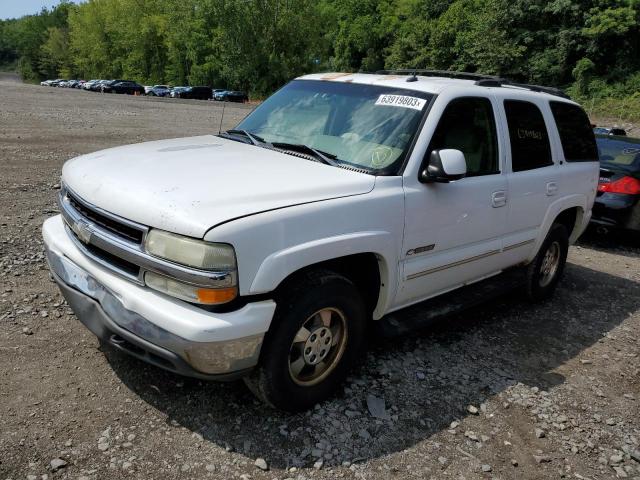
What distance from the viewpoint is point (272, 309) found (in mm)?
2688

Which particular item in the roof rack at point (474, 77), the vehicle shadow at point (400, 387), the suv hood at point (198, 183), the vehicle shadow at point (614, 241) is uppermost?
the roof rack at point (474, 77)

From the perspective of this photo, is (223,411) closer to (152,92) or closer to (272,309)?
(272,309)

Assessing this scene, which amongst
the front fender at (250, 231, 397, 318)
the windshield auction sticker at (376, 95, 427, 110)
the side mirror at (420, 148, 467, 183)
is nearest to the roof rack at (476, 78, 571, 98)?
the windshield auction sticker at (376, 95, 427, 110)

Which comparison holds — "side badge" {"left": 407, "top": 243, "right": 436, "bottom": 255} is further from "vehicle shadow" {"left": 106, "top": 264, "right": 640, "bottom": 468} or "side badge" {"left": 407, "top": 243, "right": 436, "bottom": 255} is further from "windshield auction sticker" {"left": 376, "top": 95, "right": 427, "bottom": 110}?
"windshield auction sticker" {"left": 376, "top": 95, "right": 427, "bottom": 110}

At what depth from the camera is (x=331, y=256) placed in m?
2.91

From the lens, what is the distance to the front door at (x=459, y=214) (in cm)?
347

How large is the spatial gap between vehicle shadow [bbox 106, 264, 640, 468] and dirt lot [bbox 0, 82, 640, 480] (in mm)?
11

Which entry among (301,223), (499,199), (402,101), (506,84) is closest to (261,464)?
(301,223)

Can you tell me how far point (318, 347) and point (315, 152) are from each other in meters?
1.26

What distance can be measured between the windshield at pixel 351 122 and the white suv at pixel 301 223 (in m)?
0.01

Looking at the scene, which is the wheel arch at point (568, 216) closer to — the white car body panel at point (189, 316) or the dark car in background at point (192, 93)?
the white car body panel at point (189, 316)

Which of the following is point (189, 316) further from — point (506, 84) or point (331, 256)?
point (506, 84)

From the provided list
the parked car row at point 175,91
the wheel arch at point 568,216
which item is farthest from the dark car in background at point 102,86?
the wheel arch at point 568,216

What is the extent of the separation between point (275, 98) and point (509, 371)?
9.13 ft
